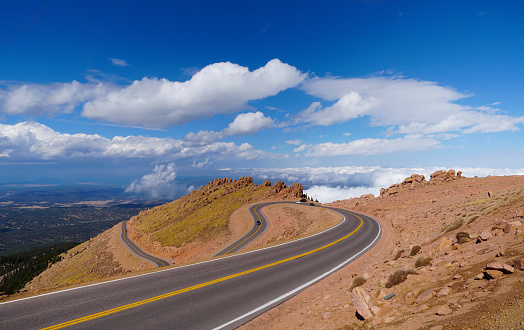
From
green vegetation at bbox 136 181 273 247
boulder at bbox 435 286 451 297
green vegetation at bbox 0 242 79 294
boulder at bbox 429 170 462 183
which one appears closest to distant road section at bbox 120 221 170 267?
green vegetation at bbox 136 181 273 247

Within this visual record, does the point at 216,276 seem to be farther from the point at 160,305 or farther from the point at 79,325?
the point at 79,325

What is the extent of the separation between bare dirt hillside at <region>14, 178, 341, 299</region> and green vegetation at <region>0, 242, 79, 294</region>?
25.8 meters

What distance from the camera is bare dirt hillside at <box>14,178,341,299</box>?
→ 51719 millimetres

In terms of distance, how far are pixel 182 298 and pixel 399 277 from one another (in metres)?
10.4

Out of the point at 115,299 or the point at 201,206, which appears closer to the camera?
the point at 115,299

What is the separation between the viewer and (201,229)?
248 feet

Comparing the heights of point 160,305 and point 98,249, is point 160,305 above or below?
above

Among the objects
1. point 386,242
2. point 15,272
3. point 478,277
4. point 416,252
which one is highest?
point 478,277

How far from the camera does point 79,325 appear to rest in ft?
32.1

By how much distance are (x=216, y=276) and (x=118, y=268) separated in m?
66.9

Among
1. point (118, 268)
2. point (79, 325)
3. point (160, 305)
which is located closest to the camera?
point (79, 325)

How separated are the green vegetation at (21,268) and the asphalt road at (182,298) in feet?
432

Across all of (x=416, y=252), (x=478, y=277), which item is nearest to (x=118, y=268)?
(x=416, y=252)

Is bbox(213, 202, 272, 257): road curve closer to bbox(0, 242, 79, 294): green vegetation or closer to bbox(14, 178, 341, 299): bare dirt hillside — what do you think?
bbox(14, 178, 341, 299): bare dirt hillside
